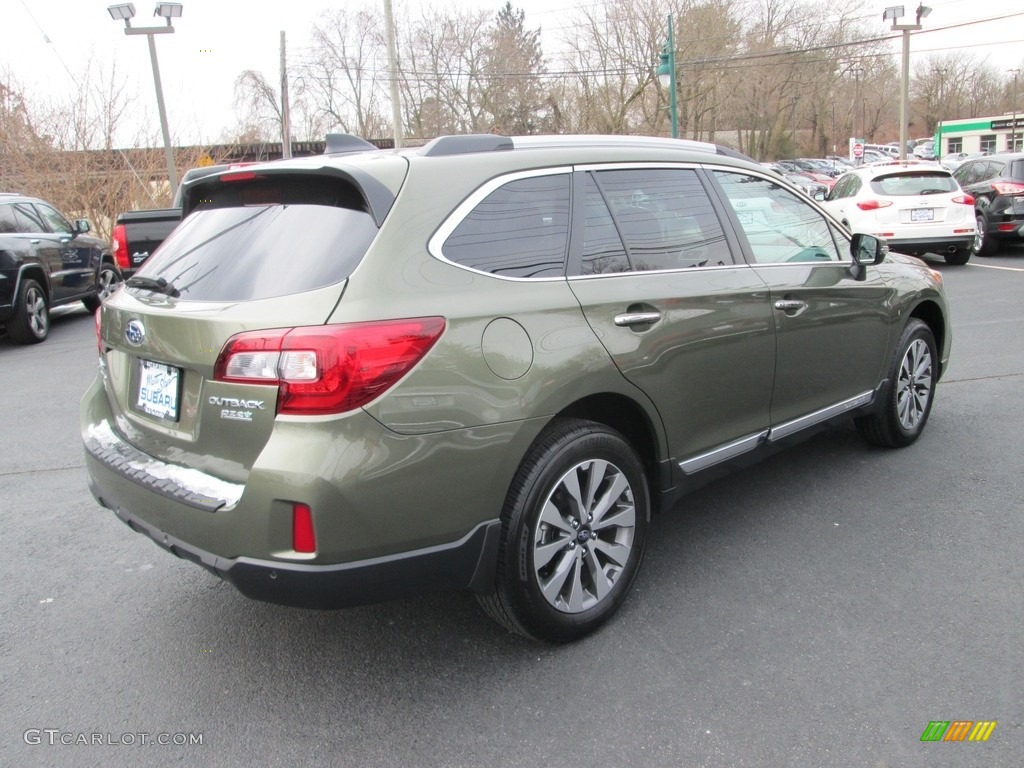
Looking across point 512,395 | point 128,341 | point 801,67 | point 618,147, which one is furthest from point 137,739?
point 801,67

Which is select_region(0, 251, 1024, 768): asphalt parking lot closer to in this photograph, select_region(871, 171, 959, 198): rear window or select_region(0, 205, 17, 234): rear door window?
select_region(0, 205, 17, 234): rear door window

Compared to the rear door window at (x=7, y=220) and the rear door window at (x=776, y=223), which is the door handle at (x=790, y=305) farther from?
the rear door window at (x=7, y=220)

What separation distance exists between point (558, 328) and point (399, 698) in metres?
1.33

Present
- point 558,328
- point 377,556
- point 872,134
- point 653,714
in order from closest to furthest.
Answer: point 377,556 → point 653,714 → point 558,328 → point 872,134

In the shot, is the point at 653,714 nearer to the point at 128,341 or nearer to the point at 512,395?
the point at 512,395

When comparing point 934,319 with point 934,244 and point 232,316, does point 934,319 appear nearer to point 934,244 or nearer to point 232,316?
point 232,316

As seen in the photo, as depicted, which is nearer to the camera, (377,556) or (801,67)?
(377,556)

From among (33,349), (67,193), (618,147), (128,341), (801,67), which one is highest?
(801,67)

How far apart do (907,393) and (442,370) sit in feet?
11.3

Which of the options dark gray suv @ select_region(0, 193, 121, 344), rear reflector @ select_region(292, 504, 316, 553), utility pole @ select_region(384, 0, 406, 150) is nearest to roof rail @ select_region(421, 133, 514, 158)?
rear reflector @ select_region(292, 504, 316, 553)

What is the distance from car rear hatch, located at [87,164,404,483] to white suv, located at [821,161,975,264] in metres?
11.2

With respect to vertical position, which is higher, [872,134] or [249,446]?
[872,134]

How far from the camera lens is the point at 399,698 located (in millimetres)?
2717

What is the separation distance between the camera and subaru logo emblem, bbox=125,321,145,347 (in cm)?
282
